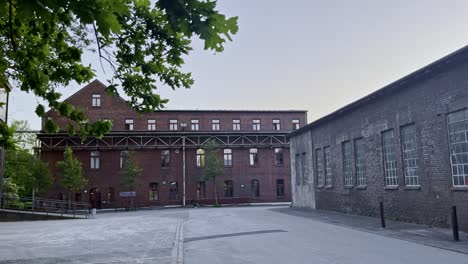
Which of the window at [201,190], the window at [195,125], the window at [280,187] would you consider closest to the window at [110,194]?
the window at [201,190]

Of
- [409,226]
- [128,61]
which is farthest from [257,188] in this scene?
[128,61]

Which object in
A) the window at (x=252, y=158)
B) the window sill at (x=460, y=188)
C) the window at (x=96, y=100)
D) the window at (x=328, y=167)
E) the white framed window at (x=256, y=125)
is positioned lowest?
the window sill at (x=460, y=188)

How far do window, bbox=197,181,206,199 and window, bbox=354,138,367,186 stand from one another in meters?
24.5

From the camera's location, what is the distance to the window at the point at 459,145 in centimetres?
1414

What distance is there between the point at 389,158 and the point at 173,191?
28.5 metres

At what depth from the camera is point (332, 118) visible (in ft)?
84.6

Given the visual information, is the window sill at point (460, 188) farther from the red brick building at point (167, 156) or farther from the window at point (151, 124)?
the window at point (151, 124)

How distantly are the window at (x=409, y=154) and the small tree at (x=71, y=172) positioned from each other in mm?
29732

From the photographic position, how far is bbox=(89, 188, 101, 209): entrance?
42312 millimetres

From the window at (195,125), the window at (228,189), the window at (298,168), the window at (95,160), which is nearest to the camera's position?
the window at (298,168)

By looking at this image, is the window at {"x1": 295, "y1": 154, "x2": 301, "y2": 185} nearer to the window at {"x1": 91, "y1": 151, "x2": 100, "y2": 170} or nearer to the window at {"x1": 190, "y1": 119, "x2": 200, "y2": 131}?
the window at {"x1": 190, "y1": 119, "x2": 200, "y2": 131}

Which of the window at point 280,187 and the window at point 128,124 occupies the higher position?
the window at point 128,124

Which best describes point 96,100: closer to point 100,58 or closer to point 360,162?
point 360,162

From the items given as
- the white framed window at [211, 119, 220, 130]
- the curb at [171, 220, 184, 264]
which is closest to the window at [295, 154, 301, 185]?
the white framed window at [211, 119, 220, 130]
